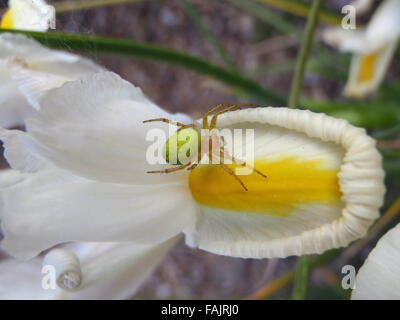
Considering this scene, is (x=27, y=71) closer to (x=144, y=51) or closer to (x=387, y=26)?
(x=144, y=51)

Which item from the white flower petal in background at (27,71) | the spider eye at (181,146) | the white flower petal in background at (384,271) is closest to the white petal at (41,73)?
the white flower petal in background at (27,71)

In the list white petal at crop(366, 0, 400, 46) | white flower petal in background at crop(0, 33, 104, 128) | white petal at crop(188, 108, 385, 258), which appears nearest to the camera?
white petal at crop(188, 108, 385, 258)

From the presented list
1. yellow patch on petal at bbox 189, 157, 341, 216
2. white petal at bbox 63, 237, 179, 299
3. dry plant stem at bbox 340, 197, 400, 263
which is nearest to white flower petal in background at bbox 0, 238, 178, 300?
white petal at bbox 63, 237, 179, 299

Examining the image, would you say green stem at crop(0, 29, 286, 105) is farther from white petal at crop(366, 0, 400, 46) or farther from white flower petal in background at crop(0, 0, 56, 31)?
white petal at crop(366, 0, 400, 46)

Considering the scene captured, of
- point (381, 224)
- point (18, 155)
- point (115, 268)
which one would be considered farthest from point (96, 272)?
point (381, 224)

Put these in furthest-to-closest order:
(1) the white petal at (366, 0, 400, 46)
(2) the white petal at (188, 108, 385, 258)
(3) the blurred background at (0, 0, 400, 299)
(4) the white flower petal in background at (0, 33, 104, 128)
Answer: (3) the blurred background at (0, 0, 400, 299), (1) the white petal at (366, 0, 400, 46), (4) the white flower petal in background at (0, 33, 104, 128), (2) the white petal at (188, 108, 385, 258)
